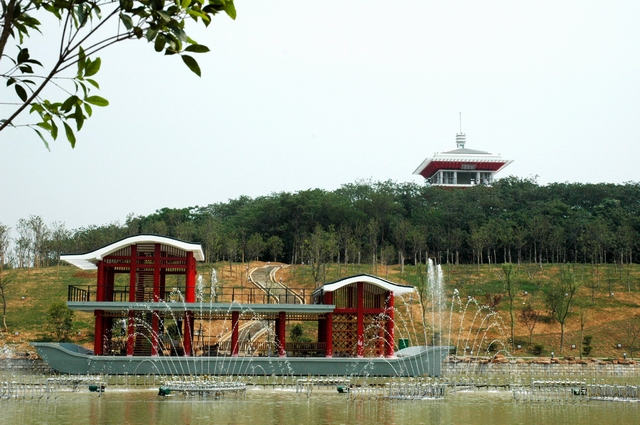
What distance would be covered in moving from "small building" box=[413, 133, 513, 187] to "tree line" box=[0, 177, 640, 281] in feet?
30.4

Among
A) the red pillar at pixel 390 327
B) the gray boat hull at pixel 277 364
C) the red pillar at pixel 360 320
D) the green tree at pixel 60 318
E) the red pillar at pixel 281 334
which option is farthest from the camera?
the green tree at pixel 60 318

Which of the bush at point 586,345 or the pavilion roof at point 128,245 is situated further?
the bush at point 586,345

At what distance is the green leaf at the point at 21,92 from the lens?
3777 mm

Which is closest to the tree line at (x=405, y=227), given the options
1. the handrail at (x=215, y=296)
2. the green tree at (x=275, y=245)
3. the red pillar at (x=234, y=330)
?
the green tree at (x=275, y=245)

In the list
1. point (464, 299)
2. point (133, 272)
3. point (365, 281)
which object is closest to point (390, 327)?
point (365, 281)

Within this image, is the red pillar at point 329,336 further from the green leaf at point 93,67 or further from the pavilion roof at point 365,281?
the green leaf at point 93,67

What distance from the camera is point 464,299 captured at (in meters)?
41.2

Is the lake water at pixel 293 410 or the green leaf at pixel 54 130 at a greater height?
the green leaf at pixel 54 130

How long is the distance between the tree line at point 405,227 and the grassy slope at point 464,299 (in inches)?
54.7

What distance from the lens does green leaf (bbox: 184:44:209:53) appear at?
3.51m

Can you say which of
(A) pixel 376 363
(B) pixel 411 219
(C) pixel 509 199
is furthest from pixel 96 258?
(C) pixel 509 199

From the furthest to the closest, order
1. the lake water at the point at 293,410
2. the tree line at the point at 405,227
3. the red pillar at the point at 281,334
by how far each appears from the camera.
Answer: the tree line at the point at 405,227
the red pillar at the point at 281,334
the lake water at the point at 293,410

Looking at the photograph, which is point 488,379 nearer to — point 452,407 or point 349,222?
point 452,407

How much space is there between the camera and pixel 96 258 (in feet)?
80.9
